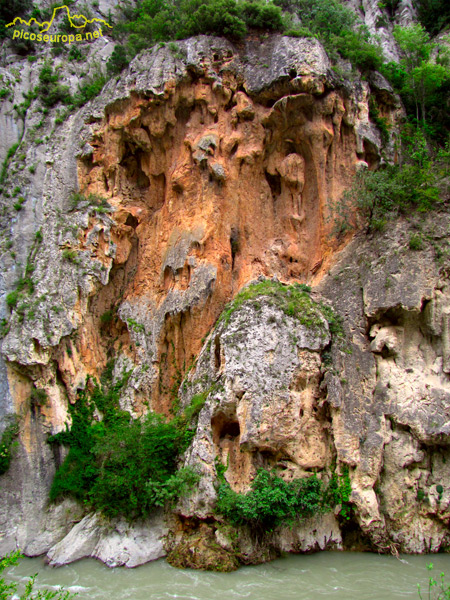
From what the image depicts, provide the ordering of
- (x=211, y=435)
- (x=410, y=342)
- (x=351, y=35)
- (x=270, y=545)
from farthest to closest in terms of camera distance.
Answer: (x=351, y=35) → (x=410, y=342) → (x=211, y=435) → (x=270, y=545)

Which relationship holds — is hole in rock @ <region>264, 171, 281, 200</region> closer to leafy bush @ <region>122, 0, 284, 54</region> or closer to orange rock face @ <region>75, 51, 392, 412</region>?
orange rock face @ <region>75, 51, 392, 412</region>

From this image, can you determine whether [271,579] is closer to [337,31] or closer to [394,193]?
[394,193]

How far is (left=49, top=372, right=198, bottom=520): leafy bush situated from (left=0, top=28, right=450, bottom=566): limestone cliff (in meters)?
0.48


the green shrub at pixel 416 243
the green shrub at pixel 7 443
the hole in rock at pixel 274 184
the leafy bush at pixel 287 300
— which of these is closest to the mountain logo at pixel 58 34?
the hole in rock at pixel 274 184

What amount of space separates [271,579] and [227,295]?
28.0 ft

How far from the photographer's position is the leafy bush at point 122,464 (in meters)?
11.4

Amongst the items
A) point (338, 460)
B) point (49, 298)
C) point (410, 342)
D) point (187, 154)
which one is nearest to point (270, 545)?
point (338, 460)

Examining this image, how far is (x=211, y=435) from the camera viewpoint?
11.7 meters

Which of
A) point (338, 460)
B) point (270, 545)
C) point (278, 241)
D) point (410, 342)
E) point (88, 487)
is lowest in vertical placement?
point (270, 545)

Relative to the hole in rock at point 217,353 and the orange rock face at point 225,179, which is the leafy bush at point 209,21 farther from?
the hole in rock at point 217,353

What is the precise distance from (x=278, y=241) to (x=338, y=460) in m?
8.25

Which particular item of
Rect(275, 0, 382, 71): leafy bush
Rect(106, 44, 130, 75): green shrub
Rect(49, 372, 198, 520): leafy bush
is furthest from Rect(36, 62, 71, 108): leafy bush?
Rect(49, 372, 198, 520): leafy bush

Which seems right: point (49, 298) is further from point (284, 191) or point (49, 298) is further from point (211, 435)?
point (284, 191)

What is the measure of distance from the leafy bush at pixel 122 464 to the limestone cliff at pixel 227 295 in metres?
0.48
